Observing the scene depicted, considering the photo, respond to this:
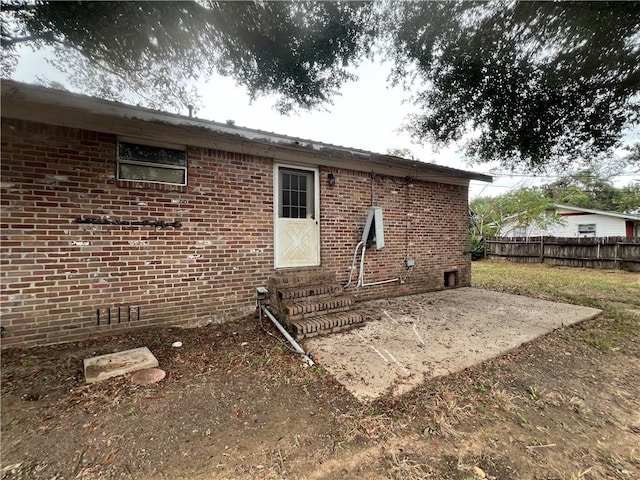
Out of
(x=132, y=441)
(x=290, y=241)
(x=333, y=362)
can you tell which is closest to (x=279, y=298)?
(x=290, y=241)

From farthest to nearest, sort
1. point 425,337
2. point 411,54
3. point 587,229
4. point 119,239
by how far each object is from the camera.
→ point 587,229 → point 411,54 → point 425,337 → point 119,239

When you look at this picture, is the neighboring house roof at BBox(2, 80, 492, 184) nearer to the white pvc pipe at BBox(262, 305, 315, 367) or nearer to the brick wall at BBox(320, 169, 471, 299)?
the brick wall at BBox(320, 169, 471, 299)

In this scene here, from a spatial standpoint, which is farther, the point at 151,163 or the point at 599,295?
the point at 599,295

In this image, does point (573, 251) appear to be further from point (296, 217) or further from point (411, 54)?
point (296, 217)

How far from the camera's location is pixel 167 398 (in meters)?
2.39

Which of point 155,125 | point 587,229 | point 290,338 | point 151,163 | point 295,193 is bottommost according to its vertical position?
point 290,338

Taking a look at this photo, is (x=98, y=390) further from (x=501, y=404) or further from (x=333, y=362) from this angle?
(x=501, y=404)

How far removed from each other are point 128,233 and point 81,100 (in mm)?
1576

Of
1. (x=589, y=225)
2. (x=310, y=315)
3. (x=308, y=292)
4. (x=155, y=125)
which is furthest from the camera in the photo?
(x=589, y=225)

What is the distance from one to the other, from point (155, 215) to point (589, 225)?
24113mm

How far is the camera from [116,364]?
2.72 metres

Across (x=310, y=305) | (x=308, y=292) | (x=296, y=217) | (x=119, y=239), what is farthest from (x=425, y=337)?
(x=119, y=239)

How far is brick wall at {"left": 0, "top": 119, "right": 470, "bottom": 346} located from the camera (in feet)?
10.2

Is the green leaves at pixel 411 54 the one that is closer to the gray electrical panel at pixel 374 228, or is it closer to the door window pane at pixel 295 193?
the door window pane at pixel 295 193
